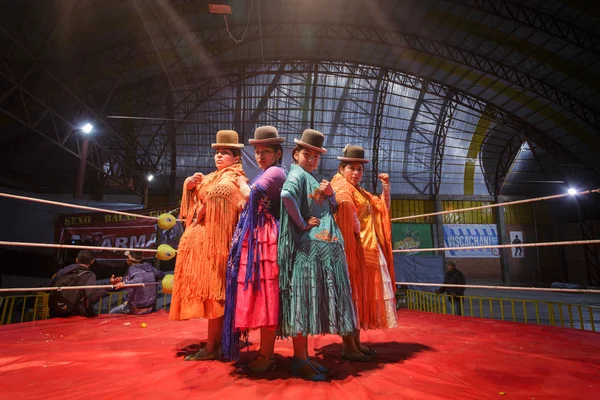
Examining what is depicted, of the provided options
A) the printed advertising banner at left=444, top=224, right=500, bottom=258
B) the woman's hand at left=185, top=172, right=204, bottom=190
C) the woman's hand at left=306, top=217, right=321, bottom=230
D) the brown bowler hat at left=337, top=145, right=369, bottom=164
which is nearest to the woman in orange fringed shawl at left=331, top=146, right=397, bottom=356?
the brown bowler hat at left=337, top=145, right=369, bottom=164

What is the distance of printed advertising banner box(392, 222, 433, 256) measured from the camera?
54.7 feet

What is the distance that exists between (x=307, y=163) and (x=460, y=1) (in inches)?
429

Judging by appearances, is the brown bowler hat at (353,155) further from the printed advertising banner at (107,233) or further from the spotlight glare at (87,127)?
the spotlight glare at (87,127)

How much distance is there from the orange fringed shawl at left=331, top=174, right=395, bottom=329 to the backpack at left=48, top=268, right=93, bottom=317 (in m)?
3.80

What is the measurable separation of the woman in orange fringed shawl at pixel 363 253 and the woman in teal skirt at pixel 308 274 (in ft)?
1.16

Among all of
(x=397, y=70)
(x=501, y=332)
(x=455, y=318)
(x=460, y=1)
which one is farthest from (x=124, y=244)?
(x=397, y=70)

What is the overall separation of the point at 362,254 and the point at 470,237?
17118 mm

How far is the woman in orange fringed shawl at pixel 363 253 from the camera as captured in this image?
8.25 feet

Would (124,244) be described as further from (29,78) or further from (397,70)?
(397,70)

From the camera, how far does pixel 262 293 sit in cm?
202

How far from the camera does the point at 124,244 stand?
8.99 meters

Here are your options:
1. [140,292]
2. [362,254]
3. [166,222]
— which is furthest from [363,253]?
[140,292]

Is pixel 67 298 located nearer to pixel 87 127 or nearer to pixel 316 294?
pixel 316 294

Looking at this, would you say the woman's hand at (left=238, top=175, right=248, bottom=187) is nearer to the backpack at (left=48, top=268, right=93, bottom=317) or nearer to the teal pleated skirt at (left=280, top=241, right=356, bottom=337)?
the teal pleated skirt at (left=280, top=241, right=356, bottom=337)
